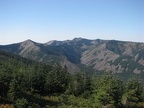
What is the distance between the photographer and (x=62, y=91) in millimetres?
112625

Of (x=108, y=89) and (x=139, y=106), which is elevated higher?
(x=108, y=89)

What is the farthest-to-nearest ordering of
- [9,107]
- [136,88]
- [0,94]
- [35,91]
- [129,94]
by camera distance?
[35,91], [136,88], [129,94], [0,94], [9,107]

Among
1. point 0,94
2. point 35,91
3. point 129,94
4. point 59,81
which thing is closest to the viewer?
point 0,94

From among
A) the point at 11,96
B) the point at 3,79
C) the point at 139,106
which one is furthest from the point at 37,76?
the point at 139,106

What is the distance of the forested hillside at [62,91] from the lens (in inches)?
2662

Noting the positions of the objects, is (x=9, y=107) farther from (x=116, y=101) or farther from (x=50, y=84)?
(x=50, y=84)

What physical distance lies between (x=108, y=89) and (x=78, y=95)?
39740mm

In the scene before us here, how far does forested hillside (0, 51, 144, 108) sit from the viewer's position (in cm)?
6762

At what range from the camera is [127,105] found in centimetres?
7906

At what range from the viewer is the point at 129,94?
85.4 m

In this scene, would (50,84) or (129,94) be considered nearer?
(129,94)

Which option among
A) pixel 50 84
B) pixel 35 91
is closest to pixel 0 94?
pixel 35 91

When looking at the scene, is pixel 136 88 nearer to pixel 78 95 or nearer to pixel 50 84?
pixel 78 95

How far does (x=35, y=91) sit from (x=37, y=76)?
7.28 metres
